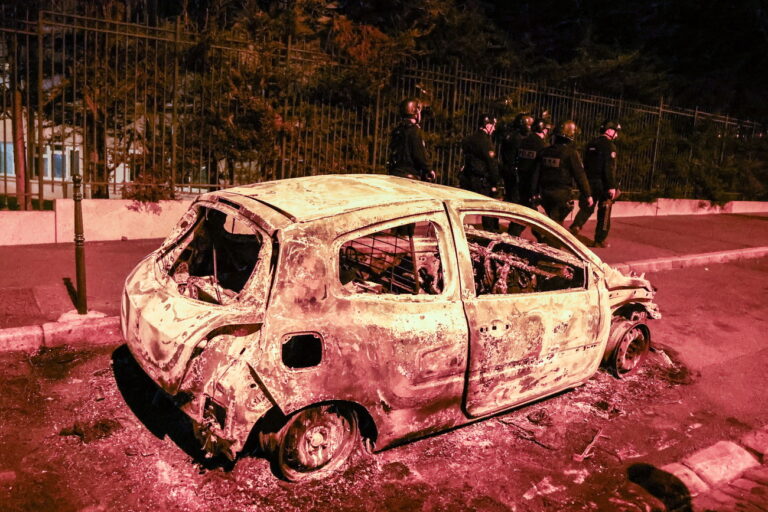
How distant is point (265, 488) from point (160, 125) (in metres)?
6.99

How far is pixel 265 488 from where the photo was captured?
10.9 feet

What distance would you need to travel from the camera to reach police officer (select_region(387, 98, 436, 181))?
891 cm

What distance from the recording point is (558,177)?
29.3 feet

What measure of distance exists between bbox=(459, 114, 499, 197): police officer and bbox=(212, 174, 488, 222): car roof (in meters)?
5.48

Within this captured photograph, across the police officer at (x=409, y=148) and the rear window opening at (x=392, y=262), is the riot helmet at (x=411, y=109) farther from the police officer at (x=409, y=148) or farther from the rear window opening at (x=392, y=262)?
the rear window opening at (x=392, y=262)

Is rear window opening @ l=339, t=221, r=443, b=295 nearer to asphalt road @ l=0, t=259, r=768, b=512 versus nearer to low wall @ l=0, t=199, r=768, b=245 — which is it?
asphalt road @ l=0, t=259, r=768, b=512

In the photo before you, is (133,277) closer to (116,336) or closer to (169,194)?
(116,336)

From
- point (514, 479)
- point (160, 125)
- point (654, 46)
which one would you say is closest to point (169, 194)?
point (160, 125)

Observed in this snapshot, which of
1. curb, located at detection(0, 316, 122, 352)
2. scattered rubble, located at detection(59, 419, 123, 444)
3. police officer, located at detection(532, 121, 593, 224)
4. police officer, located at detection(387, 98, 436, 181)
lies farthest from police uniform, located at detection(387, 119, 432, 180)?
scattered rubble, located at detection(59, 419, 123, 444)

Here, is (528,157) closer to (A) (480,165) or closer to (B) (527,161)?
(B) (527,161)

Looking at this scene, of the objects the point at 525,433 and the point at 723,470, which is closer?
the point at 723,470

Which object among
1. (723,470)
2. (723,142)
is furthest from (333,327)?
(723,142)

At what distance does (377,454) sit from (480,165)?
6.60 meters

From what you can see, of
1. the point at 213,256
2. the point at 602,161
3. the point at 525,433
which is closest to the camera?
the point at 213,256
